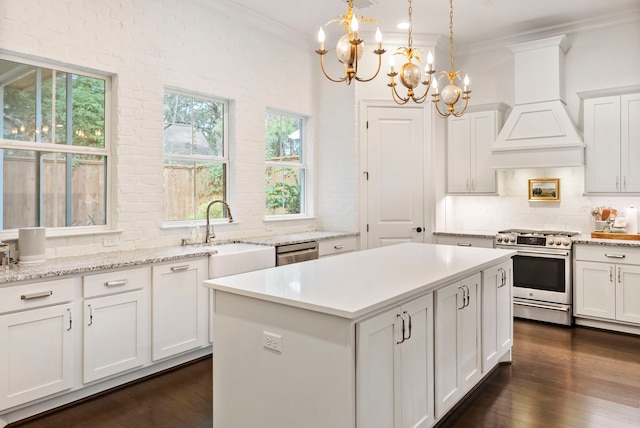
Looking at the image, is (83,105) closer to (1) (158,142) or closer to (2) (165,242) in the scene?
(1) (158,142)

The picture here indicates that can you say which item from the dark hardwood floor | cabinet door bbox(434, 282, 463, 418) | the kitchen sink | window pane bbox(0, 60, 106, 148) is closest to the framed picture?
the dark hardwood floor

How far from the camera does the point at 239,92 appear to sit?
4754 mm

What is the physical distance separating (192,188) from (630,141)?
458 centimetres

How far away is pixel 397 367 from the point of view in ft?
6.99

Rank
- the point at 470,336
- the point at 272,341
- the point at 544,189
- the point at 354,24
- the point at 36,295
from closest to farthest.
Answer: the point at 272,341 < the point at 354,24 < the point at 36,295 < the point at 470,336 < the point at 544,189

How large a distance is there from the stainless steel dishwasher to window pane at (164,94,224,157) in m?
1.28

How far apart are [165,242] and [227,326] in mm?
2036

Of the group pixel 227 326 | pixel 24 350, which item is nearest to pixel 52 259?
pixel 24 350

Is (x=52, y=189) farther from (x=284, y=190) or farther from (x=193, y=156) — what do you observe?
(x=284, y=190)

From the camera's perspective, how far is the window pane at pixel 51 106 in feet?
10.5

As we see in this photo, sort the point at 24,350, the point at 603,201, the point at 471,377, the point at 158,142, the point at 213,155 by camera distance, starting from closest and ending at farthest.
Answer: the point at 24,350 < the point at 471,377 < the point at 158,142 < the point at 213,155 < the point at 603,201

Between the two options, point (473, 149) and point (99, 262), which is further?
point (473, 149)

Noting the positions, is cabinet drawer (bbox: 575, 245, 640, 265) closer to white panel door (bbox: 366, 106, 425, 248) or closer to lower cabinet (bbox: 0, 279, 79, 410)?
white panel door (bbox: 366, 106, 425, 248)

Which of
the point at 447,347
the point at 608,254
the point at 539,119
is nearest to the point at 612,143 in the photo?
the point at 539,119
